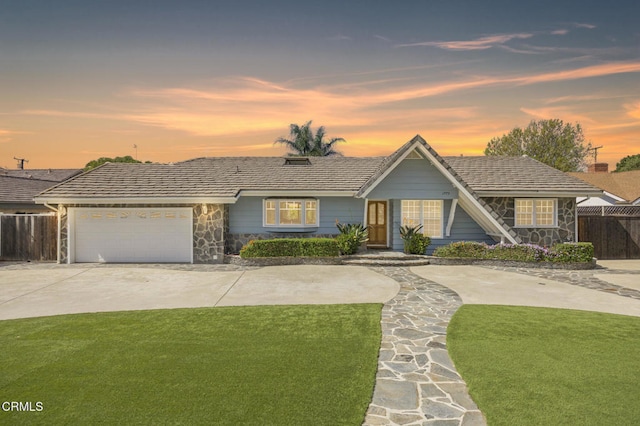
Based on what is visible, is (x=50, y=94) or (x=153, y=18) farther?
(x=50, y=94)

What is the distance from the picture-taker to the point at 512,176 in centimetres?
Answer: 1944

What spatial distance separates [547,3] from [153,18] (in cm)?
1717

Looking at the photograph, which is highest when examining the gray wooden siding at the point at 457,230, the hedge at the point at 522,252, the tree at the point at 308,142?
the tree at the point at 308,142

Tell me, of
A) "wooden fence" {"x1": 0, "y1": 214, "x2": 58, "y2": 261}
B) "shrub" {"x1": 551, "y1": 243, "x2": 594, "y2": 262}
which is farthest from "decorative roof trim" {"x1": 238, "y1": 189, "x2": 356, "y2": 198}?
"shrub" {"x1": 551, "y1": 243, "x2": 594, "y2": 262}

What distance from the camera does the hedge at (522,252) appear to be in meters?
14.6

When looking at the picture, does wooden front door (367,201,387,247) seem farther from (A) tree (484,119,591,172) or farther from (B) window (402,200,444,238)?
(A) tree (484,119,591,172)

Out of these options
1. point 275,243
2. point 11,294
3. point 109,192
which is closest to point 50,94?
point 109,192

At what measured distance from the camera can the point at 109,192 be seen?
16625 millimetres

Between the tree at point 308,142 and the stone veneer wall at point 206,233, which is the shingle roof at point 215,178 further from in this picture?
the tree at point 308,142

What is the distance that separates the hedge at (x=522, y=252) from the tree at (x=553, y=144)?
115ft

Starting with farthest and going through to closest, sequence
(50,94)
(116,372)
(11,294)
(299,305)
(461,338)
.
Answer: (50,94) → (11,294) → (299,305) → (461,338) → (116,372)

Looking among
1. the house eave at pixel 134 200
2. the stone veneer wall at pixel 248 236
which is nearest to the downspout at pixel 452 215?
the stone veneer wall at pixel 248 236

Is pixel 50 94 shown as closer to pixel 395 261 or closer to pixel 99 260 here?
pixel 99 260

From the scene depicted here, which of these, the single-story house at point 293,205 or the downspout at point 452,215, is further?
the downspout at point 452,215
